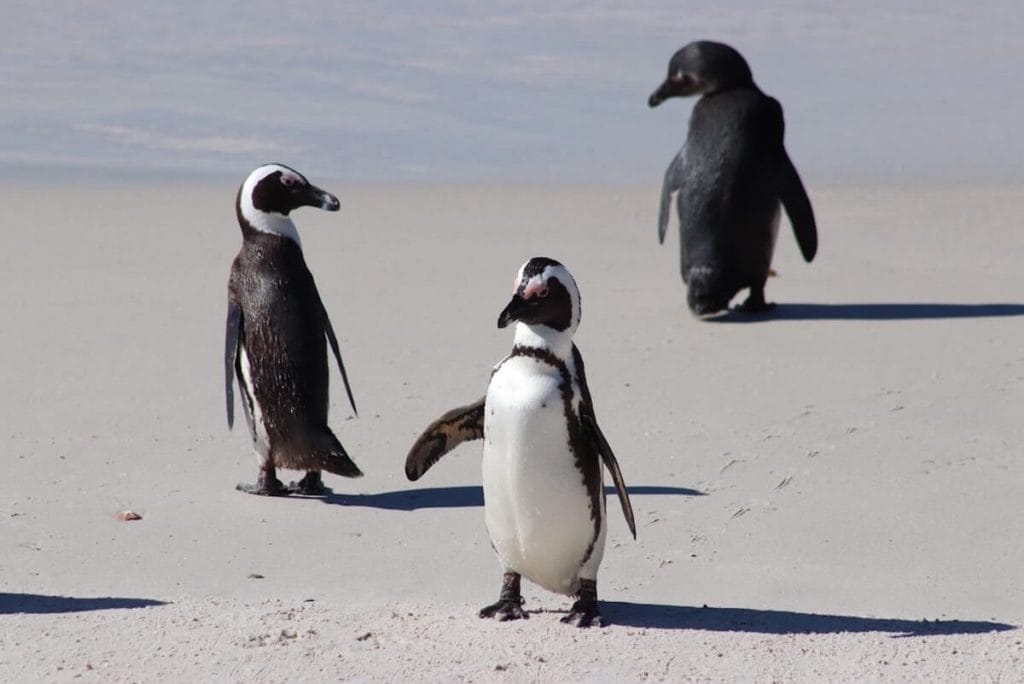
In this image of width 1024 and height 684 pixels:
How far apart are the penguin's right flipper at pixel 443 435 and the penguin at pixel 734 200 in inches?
186

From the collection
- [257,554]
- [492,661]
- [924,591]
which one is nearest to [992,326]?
[924,591]

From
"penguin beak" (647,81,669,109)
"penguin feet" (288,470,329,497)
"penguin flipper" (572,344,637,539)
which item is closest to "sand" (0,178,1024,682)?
"penguin feet" (288,470,329,497)

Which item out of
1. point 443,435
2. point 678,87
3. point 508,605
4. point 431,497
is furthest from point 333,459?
point 678,87

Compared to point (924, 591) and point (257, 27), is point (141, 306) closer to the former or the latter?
point (924, 591)

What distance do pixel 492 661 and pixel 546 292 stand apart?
0.91 meters

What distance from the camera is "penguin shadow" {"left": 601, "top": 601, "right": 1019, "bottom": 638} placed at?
5125 millimetres

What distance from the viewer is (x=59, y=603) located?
5.28 metres

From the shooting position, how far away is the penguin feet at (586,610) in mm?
5090

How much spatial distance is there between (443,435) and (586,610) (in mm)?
620

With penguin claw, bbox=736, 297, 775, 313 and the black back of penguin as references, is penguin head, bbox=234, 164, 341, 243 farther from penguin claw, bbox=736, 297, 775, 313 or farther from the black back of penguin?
penguin claw, bbox=736, 297, 775, 313

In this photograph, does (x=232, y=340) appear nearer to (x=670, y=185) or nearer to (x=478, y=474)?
(x=478, y=474)

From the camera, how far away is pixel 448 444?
5.38 metres

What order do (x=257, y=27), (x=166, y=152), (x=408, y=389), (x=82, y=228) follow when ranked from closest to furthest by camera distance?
(x=408, y=389) → (x=82, y=228) → (x=166, y=152) → (x=257, y=27)

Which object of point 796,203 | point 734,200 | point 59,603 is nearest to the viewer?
point 59,603
